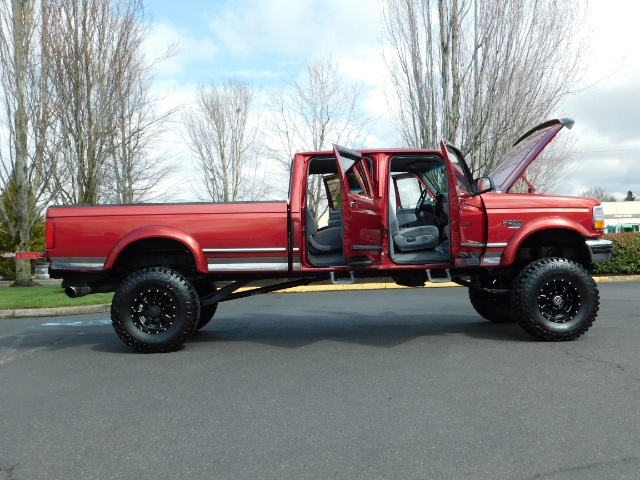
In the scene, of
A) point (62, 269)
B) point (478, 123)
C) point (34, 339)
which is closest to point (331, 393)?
point (62, 269)

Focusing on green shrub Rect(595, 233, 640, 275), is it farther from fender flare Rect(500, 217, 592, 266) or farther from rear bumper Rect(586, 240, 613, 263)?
fender flare Rect(500, 217, 592, 266)

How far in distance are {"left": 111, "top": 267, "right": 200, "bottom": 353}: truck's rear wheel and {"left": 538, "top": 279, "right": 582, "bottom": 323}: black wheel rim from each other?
361cm

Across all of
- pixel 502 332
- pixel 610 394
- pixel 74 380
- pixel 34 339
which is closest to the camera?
pixel 610 394

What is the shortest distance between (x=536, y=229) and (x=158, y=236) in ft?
12.7

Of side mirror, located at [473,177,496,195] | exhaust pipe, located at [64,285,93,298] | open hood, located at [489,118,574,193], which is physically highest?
open hood, located at [489,118,574,193]

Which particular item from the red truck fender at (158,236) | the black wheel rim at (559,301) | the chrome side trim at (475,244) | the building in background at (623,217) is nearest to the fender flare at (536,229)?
the chrome side trim at (475,244)

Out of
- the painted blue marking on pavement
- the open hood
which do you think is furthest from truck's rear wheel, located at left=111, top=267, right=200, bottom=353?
the open hood

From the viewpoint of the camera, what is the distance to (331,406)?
3.97 metres

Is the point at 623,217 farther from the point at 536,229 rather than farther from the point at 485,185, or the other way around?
the point at 485,185

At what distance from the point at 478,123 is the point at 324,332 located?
10287mm

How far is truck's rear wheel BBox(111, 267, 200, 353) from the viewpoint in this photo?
230 inches

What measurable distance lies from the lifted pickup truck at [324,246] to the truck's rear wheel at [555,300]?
0.04 feet

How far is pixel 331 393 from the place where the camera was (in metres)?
4.28

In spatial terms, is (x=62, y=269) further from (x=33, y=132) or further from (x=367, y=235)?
(x=33, y=132)
